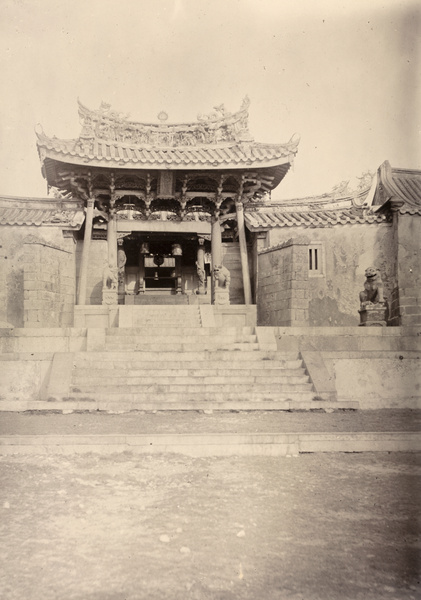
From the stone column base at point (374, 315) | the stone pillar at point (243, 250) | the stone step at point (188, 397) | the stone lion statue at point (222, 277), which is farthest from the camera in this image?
the stone pillar at point (243, 250)

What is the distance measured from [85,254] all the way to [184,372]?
6.62 meters

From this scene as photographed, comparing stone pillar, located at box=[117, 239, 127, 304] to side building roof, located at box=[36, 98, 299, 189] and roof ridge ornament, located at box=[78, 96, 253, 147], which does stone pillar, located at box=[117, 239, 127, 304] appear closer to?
side building roof, located at box=[36, 98, 299, 189]

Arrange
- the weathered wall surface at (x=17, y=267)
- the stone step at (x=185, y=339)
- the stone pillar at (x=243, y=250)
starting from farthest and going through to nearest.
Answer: the stone pillar at (x=243, y=250) → the weathered wall surface at (x=17, y=267) → the stone step at (x=185, y=339)

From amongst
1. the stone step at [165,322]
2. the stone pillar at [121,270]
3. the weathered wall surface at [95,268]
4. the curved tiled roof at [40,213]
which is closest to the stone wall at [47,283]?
the curved tiled roof at [40,213]

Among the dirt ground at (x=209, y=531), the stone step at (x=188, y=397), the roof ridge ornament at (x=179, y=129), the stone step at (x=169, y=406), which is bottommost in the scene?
the stone step at (x=169, y=406)

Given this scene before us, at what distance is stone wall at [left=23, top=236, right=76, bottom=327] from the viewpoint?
12328 mm

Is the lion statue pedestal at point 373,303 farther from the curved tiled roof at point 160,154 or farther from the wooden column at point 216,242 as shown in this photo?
the wooden column at point 216,242

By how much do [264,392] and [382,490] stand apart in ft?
13.4

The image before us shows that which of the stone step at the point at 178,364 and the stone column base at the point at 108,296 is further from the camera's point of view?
the stone column base at the point at 108,296

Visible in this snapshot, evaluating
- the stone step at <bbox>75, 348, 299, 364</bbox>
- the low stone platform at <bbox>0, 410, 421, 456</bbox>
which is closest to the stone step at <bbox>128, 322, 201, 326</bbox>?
the stone step at <bbox>75, 348, 299, 364</bbox>

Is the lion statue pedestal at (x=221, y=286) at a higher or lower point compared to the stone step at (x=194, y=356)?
Result: higher

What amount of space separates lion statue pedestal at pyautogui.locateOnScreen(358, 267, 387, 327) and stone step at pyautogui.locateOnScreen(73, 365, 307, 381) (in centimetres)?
263

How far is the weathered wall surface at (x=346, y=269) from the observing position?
575 inches

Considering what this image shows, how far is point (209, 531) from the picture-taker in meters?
2.85
